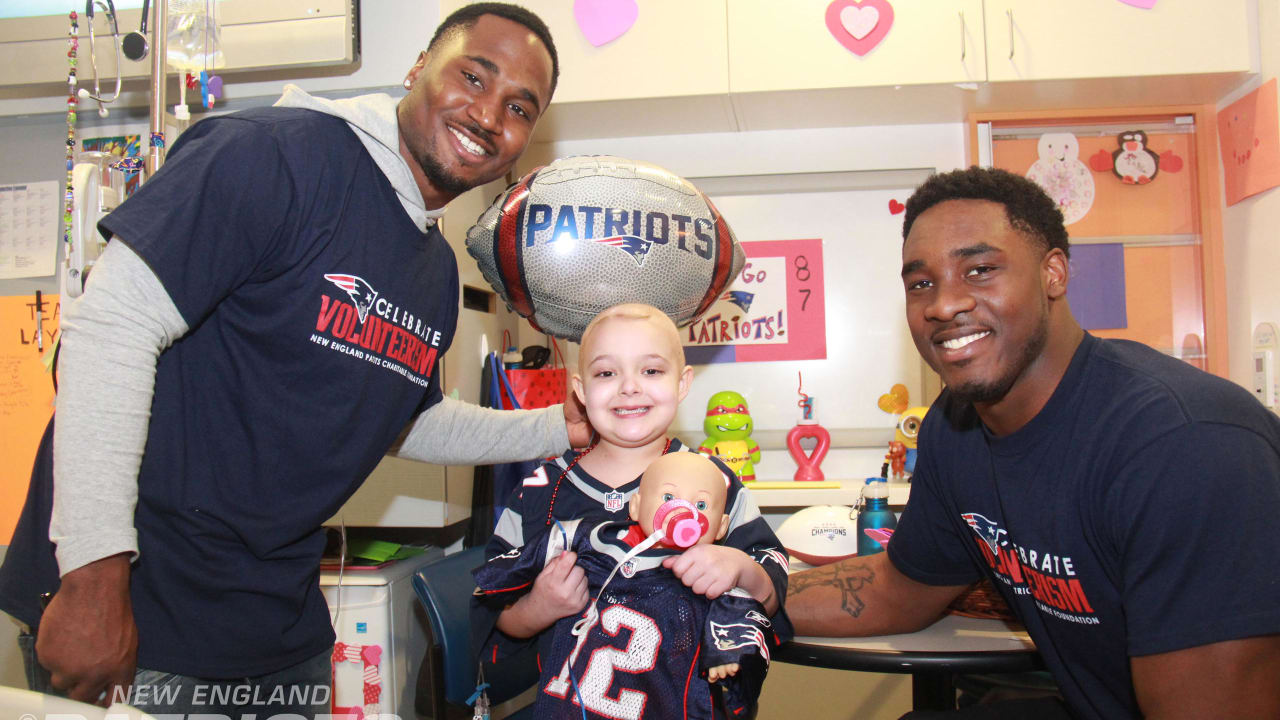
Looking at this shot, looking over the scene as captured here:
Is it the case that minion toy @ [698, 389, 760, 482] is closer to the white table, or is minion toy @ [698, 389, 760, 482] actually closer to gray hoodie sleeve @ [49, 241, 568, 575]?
the white table

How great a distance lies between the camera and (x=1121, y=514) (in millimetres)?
992

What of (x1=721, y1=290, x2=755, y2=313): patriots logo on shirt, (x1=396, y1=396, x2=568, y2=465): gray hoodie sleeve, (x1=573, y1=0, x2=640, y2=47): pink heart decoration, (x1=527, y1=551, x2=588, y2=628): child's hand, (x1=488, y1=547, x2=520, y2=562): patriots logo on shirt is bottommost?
(x1=527, y1=551, x2=588, y2=628): child's hand

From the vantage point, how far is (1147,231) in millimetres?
2611

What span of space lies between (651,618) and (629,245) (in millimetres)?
619

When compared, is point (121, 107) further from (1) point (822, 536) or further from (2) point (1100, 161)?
(2) point (1100, 161)

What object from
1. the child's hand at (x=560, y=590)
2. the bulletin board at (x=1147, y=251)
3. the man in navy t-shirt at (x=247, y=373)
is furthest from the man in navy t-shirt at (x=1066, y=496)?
the bulletin board at (x=1147, y=251)

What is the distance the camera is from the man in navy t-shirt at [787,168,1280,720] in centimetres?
91

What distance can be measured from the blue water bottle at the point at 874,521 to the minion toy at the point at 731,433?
0.82 m

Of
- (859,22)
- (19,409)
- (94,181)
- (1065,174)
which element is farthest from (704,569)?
(1065,174)

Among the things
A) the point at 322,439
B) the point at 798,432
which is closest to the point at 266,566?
the point at 322,439

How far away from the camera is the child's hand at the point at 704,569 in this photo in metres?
0.99

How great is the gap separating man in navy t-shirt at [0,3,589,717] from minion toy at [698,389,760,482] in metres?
1.34

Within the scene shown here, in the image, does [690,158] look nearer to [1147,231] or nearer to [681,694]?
[1147,231]

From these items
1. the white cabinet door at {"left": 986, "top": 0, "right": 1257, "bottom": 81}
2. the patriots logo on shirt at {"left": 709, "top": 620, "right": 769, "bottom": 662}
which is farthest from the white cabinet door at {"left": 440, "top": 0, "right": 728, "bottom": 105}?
the patriots logo on shirt at {"left": 709, "top": 620, "right": 769, "bottom": 662}
